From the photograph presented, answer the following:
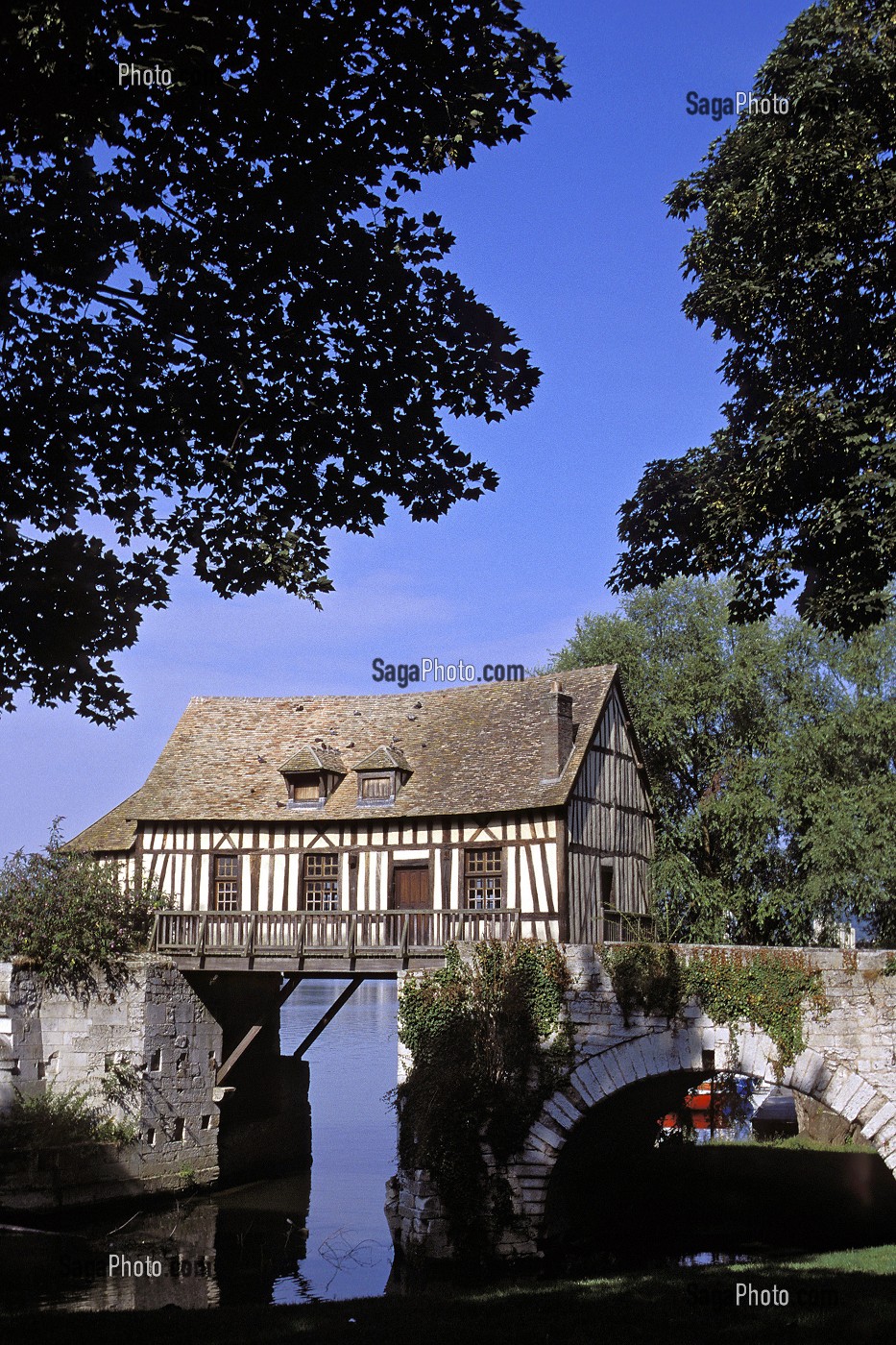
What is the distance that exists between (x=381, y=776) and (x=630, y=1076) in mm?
8405

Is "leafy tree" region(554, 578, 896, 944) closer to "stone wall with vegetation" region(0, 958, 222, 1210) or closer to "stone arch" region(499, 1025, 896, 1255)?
"stone arch" region(499, 1025, 896, 1255)

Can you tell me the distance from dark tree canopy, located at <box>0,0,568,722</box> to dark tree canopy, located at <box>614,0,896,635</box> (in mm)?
5173

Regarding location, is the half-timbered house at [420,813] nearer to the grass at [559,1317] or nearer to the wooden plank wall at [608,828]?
the wooden plank wall at [608,828]

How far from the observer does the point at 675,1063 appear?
14.9 m

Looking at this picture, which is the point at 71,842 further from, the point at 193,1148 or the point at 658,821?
→ the point at 658,821

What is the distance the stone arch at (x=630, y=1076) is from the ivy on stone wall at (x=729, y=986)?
18cm

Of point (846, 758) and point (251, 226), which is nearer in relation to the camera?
point (251, 226)

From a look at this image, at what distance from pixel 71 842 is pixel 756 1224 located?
612 inches

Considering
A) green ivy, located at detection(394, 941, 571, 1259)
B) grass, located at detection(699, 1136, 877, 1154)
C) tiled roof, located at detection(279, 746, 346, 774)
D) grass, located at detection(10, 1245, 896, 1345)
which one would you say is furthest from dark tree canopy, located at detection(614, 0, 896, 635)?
grass, located at detection(699, 1136, 877, 1154)

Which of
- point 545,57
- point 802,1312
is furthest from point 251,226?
point 802,1312

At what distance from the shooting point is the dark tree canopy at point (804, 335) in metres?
12.4

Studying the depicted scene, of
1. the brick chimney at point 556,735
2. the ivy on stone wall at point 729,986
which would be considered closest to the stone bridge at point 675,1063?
the ivy on stone wall at point 729,986

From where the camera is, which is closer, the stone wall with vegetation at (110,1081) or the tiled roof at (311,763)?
the stone wall with vegetation at (110,1081)

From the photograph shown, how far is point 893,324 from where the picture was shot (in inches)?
498
